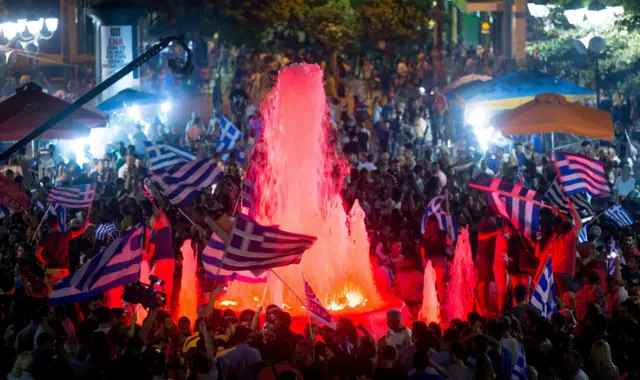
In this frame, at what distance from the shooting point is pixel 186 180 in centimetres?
1645

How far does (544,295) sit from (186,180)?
22.5 ft

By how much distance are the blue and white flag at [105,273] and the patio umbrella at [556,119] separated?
13208 millimetres

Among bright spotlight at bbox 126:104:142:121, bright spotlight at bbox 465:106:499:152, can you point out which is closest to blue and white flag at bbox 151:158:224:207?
bright spotlight at bbox 465:106:499:152

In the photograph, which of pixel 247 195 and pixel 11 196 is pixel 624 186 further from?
pixel 11 196

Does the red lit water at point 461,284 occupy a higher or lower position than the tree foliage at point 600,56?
lower

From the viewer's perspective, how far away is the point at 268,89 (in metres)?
33.5

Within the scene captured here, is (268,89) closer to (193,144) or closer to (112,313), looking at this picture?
(193,144)

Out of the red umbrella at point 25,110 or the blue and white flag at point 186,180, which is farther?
the red umbrella at point 25,110

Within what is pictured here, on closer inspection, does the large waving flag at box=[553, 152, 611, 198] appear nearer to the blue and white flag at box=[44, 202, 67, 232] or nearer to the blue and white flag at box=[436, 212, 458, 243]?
the blue and white flag at box=[436, 212, 458, 243]

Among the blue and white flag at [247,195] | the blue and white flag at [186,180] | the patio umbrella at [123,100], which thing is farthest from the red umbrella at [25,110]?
the patio umbrella at [123,100]

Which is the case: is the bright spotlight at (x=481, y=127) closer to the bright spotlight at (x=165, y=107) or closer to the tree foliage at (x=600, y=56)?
the tree foliage at (x=600, y=56)

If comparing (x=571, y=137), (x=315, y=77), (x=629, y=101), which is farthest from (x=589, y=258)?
(x=629, y=101)

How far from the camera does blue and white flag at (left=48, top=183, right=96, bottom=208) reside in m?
18.2

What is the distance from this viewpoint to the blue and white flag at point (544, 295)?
11.7 metres
